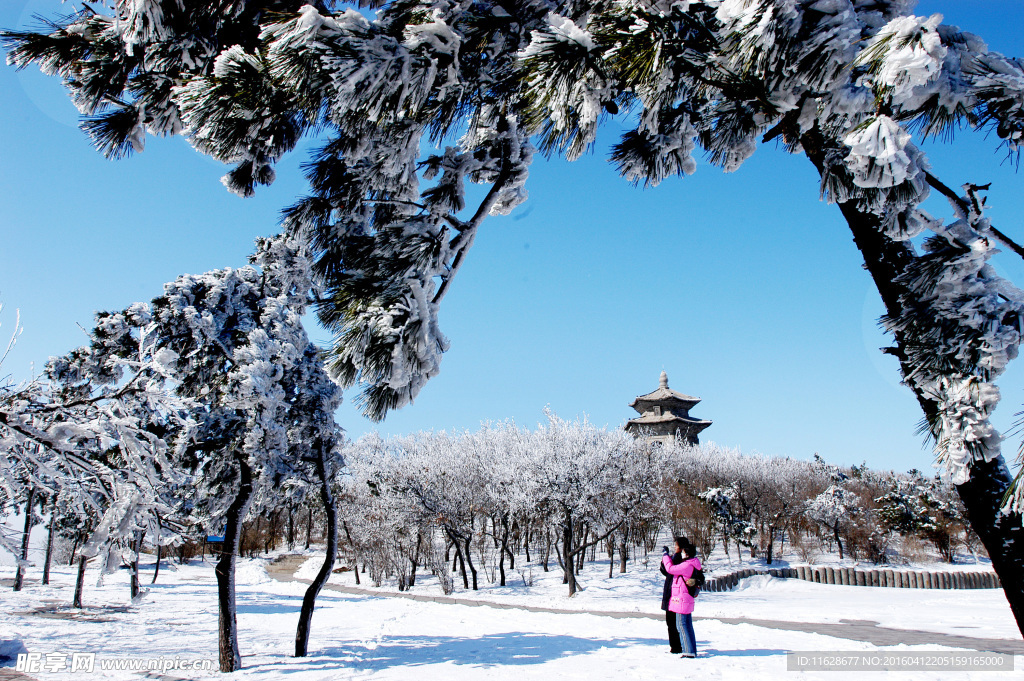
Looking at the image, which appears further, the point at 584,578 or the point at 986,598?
the point at 584,578

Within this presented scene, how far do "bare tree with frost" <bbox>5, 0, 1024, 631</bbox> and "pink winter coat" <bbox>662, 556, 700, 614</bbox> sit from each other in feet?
19.2

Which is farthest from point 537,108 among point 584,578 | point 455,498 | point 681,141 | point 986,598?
point 584,578

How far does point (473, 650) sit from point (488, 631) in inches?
112

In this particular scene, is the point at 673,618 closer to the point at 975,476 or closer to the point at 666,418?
the point at 975,476

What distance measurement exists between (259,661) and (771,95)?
11.4 m

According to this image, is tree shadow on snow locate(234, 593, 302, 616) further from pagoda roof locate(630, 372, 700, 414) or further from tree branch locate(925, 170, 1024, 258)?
pagoda roof locate(630, 372, 700, 414)

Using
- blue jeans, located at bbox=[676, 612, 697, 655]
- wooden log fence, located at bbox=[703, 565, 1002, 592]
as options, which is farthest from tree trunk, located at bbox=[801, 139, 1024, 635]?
wooden log fence, located at bbox=[703, 565, 1002, 592]

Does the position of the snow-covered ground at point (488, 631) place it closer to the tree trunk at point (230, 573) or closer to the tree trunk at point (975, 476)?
the tree trunk at point (230, 573)

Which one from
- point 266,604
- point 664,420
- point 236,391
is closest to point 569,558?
point 266,604

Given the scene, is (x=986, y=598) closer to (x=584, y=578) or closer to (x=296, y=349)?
(x=584, y=578)

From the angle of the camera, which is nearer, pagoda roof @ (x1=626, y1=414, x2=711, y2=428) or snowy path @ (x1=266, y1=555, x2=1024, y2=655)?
snowy path @ (x1=266, y1=555, x2=1024, y2=655)

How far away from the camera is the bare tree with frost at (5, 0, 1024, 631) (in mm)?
1965

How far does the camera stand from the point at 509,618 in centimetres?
1477

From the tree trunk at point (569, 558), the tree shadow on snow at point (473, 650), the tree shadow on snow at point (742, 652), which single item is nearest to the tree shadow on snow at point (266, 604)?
the tree shadow on snow at point (473, 650)
